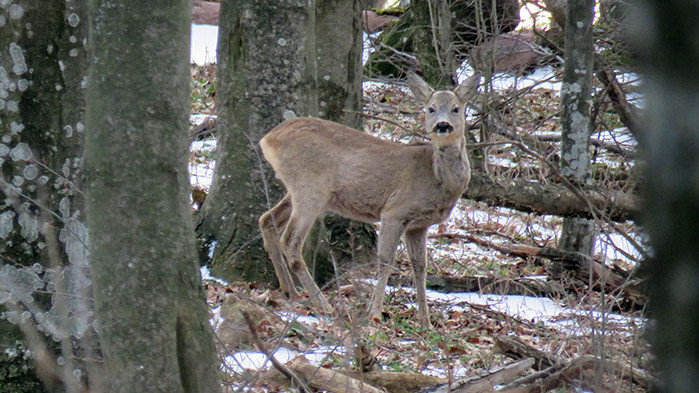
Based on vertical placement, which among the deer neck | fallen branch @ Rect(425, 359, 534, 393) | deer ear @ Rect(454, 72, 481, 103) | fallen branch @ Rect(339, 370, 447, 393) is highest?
deer ear @ Rect(454, 72, 481, 103)

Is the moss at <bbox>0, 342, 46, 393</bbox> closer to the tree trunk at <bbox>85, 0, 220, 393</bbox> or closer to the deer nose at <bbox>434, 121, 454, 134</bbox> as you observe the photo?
the tree trunk at <bbox>85, 0, 220, 393</bbox>

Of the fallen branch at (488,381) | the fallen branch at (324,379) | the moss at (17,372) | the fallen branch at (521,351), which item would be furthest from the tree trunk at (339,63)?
the moss at (17,372)

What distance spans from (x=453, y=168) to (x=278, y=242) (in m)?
1.60

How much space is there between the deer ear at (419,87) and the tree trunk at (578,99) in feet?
4.32

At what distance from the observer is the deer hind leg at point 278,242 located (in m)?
7.49

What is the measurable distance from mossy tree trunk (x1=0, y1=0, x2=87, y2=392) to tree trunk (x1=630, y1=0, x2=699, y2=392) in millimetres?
3400

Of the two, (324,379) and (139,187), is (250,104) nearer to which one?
(324,379)

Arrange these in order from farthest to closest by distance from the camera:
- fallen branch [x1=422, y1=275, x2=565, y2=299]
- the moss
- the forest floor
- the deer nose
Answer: the deer nose → fallen branch [x1=422, y1=275, x2=565, y2=299] → the forest floor → the moss

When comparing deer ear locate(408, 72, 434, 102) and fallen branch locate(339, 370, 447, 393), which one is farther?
deer ear locate(408, 72, 434, 102)

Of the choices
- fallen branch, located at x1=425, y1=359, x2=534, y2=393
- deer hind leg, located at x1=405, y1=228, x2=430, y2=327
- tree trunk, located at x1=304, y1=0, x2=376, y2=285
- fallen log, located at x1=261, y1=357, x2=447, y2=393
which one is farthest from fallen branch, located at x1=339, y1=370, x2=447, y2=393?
tree trunk, located at x1=304, y1=0, x2=376, y2=285

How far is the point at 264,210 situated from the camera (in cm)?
784

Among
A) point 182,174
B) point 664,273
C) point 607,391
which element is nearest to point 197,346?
point 182,174

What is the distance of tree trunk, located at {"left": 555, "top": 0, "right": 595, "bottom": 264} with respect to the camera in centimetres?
787

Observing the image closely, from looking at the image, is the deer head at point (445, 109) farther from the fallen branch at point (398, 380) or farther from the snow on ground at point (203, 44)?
the snow on ground at point (203, 44)
